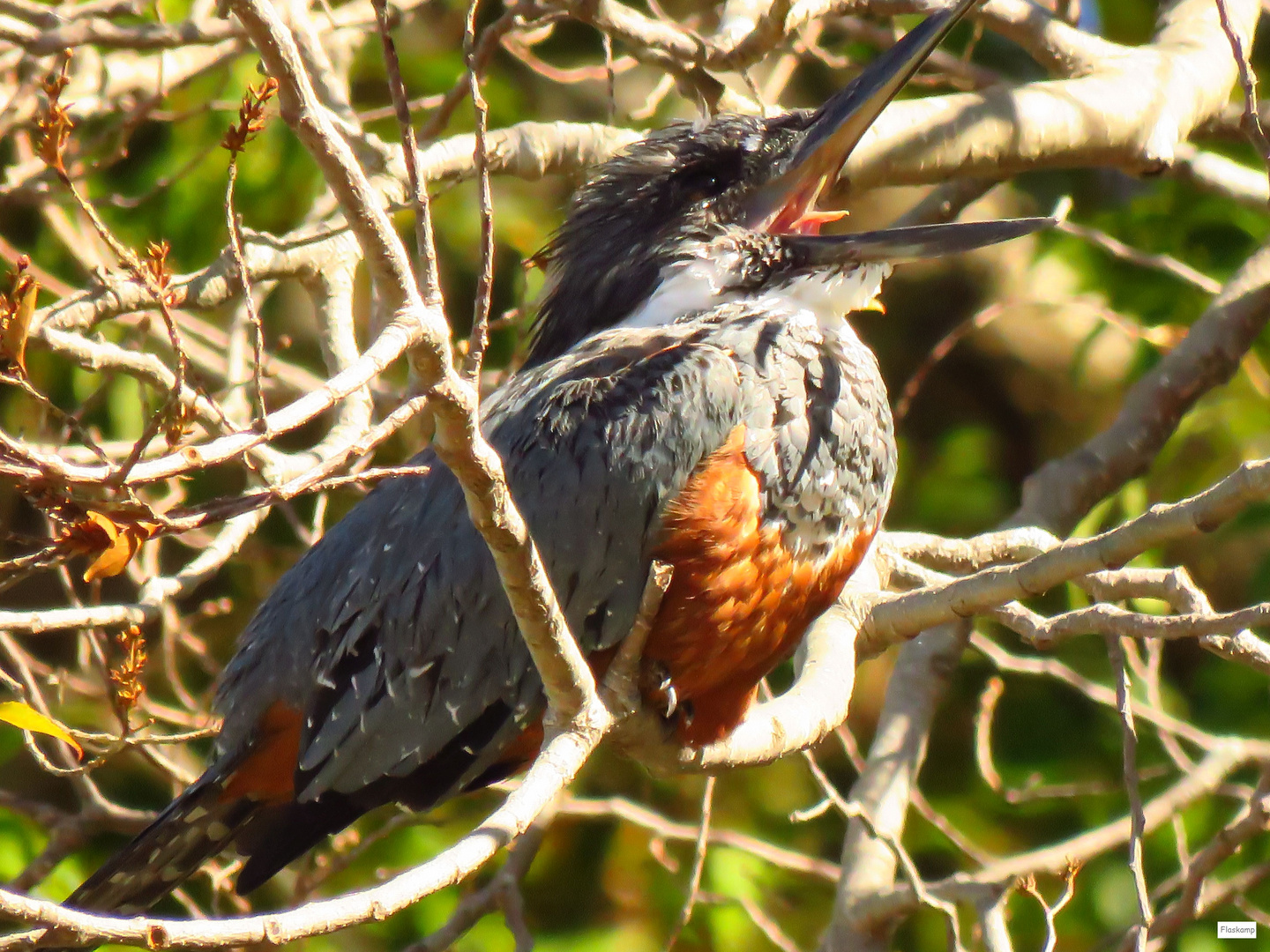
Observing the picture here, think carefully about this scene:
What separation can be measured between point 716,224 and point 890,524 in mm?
2654

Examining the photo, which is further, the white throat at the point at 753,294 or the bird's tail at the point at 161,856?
the white throat at the point at 753,294

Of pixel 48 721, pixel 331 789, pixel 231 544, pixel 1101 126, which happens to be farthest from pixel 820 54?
pixel 48 721

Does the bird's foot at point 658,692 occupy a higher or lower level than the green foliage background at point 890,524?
higher

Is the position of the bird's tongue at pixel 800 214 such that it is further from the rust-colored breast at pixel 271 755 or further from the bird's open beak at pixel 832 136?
the rust-colored breast at pixel 271 755

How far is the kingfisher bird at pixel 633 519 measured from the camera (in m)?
2.95

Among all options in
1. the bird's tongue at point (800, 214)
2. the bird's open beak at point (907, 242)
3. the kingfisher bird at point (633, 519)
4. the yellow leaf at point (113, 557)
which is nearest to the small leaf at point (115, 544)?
the yellow leaf at point (113, 557)

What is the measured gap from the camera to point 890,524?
5.91 meters

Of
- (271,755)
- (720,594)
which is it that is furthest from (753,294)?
(271,755)

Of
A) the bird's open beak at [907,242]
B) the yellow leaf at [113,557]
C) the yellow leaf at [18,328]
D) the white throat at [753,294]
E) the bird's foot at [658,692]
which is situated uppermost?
the yellow leaf at [18,328]

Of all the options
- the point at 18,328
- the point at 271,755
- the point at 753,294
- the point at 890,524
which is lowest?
the point at 890,524

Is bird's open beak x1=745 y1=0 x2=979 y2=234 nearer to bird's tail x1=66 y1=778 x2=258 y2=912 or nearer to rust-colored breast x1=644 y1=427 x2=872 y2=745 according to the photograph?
rust-colored breast x1=644 y1=427 x2=872 y2=745

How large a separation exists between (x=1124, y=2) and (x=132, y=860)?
4876mm

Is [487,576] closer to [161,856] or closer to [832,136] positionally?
[161,856]

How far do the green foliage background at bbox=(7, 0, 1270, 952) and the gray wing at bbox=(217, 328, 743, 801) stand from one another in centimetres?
114
